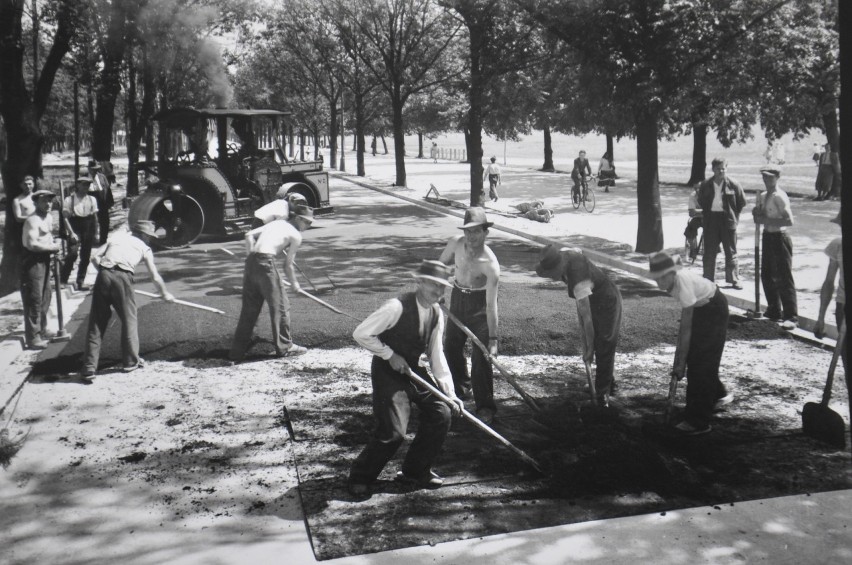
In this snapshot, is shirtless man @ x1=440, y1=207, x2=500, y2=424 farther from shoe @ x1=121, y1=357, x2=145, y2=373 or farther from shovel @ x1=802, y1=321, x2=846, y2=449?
shoe @ x1=121, y1=357, x2=145, y2=373

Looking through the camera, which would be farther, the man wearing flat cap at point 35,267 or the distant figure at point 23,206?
the distant figure at point 23,206

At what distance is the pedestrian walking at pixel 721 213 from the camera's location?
38.6 feet

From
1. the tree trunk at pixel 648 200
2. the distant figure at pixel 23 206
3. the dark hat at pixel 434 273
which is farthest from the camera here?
the tree trunk at pixel 648 200

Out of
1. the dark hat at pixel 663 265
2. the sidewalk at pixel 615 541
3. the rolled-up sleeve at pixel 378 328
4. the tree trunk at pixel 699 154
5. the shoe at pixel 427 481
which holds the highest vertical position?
the tree trunk at pixel 699 154

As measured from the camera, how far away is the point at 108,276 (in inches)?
325

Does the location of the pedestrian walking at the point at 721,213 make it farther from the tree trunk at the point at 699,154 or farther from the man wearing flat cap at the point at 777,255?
the tree trunk at the point at 699,154

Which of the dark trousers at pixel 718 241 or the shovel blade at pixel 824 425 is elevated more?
the dark trousers at pixel 718 241

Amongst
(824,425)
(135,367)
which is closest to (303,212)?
(135,367)

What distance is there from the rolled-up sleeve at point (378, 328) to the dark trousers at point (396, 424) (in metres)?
0.20

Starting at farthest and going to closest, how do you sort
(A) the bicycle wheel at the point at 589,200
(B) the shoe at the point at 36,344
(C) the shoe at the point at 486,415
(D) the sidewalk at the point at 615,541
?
(A) the bicycle wheel at the point at 589,200, (B) the shoe at the point at 36,344, (C) the shoe at the point at 486,415, (D) the sidewalk at the point at 615,541

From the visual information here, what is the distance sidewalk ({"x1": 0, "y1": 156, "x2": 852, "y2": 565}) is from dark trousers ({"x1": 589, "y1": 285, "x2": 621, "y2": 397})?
1960 mm

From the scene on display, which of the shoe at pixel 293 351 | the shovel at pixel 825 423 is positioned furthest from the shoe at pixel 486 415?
the shoe at pixel 293 351

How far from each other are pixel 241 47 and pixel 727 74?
26100mm

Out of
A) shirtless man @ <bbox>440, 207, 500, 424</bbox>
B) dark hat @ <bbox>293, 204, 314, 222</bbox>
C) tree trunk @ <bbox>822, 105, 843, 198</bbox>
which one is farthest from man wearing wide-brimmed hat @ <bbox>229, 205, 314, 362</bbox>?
tree trunk @ <bbox>822, 105, 843, 198</bbox>
